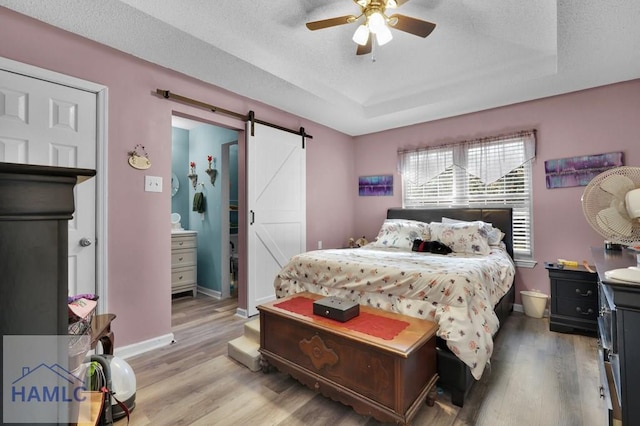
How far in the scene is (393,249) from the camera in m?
3.73

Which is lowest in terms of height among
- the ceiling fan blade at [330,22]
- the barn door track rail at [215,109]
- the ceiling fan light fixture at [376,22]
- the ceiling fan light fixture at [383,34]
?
the barn door track rail at [215,109]

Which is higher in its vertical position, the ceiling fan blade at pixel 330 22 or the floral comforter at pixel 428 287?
the ceiling fan blade at pixel 330 22

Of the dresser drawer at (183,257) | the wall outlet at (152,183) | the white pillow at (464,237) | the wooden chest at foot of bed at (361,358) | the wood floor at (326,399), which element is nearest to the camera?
the wooden chest at foot of bed at (361,358)

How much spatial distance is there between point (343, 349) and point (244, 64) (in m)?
2.53

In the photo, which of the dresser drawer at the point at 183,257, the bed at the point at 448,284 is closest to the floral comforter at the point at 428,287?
the bed at the point at 448,284

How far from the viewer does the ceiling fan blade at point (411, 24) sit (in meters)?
1.98

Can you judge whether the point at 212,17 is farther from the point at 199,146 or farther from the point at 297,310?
the point at 199,146

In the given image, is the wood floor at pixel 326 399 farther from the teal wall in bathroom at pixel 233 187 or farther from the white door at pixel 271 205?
the teal wall in bathroom at pixel 233 187

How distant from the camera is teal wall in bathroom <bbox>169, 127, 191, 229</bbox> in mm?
4922

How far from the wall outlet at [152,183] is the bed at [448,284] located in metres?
1.41

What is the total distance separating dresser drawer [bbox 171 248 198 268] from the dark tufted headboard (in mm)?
2984

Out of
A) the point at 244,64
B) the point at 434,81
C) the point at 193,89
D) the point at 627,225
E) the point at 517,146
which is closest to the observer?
the point at 627,225

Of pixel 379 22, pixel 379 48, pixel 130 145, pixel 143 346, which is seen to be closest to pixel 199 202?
pixel 130 145

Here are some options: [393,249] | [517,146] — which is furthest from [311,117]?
[517,146]
